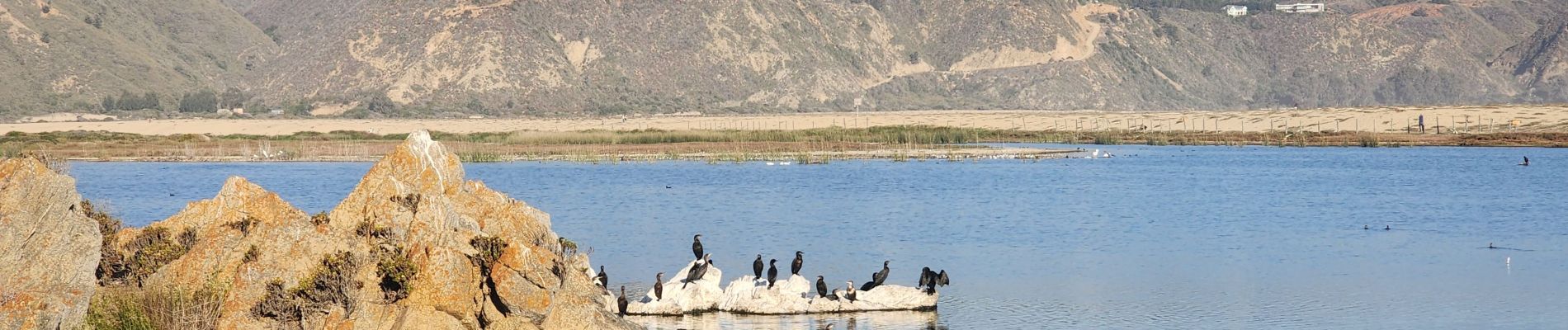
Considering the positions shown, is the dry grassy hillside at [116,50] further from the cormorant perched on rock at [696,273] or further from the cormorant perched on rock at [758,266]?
the cormorant perched on rock at [696,273]

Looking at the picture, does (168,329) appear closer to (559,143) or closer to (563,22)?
(559,143)

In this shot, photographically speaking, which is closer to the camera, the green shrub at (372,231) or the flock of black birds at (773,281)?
the green shrub at (372,231)

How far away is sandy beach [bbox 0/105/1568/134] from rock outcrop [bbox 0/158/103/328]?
7302 cm

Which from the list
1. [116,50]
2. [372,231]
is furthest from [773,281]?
[116,50]

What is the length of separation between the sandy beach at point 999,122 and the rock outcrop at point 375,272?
6961cm

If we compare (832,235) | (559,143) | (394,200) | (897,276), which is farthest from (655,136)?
(394,200)

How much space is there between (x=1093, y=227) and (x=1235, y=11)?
164 m

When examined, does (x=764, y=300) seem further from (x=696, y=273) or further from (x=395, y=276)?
(x=395, y=276)

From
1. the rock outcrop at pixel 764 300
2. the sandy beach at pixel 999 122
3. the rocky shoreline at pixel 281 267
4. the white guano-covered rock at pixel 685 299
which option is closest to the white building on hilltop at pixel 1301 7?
the sandy beach at pixel 999 122

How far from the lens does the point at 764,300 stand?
2088cm

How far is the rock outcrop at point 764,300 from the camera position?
2075 centimetres

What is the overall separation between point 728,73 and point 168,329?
12647 cm

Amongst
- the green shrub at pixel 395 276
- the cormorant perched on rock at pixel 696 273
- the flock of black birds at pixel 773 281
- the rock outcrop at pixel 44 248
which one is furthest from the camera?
the cormorant perched on rock at pixel 696 273

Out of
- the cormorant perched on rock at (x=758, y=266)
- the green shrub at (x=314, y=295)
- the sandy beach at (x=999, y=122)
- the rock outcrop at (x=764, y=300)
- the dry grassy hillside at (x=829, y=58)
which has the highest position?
the dry grassy hillside at (x=829, y=58)
